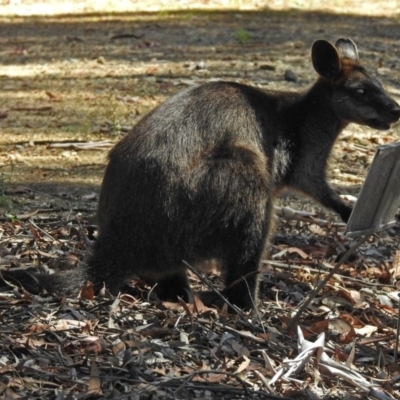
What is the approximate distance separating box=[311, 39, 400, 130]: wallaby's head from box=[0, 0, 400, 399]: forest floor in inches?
32.9

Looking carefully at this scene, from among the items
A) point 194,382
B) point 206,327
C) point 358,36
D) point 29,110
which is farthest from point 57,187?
point 358,36

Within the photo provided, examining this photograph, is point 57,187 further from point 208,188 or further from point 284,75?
point 284,75

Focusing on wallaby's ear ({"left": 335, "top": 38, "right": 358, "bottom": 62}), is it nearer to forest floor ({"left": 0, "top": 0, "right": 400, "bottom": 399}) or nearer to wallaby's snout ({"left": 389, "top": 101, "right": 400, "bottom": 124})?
wallaby's snout ({"left": 389, "top": 101, "right": 400, "bottom": 124})

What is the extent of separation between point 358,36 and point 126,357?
8923mm

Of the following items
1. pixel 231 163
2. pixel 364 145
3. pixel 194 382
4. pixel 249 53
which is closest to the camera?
pixel 194 382

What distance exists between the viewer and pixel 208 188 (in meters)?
5.22

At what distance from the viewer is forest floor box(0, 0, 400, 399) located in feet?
14.7

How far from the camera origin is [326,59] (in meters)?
6.51

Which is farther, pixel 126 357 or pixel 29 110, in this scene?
pixel 29 110

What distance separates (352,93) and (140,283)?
191 centimetres

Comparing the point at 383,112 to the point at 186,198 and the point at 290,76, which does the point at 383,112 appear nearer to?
the point at 186,198

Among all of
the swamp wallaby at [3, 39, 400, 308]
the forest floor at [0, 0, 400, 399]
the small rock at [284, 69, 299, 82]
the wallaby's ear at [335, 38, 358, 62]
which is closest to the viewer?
the forest floor at [0, 0, 400, 399]

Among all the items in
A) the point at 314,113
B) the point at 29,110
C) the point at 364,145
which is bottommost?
the point at 29,110

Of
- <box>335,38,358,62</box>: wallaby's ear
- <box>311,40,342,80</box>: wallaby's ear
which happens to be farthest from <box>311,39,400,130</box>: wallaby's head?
<box>335,38,358,62</box>: wallaby's ear
